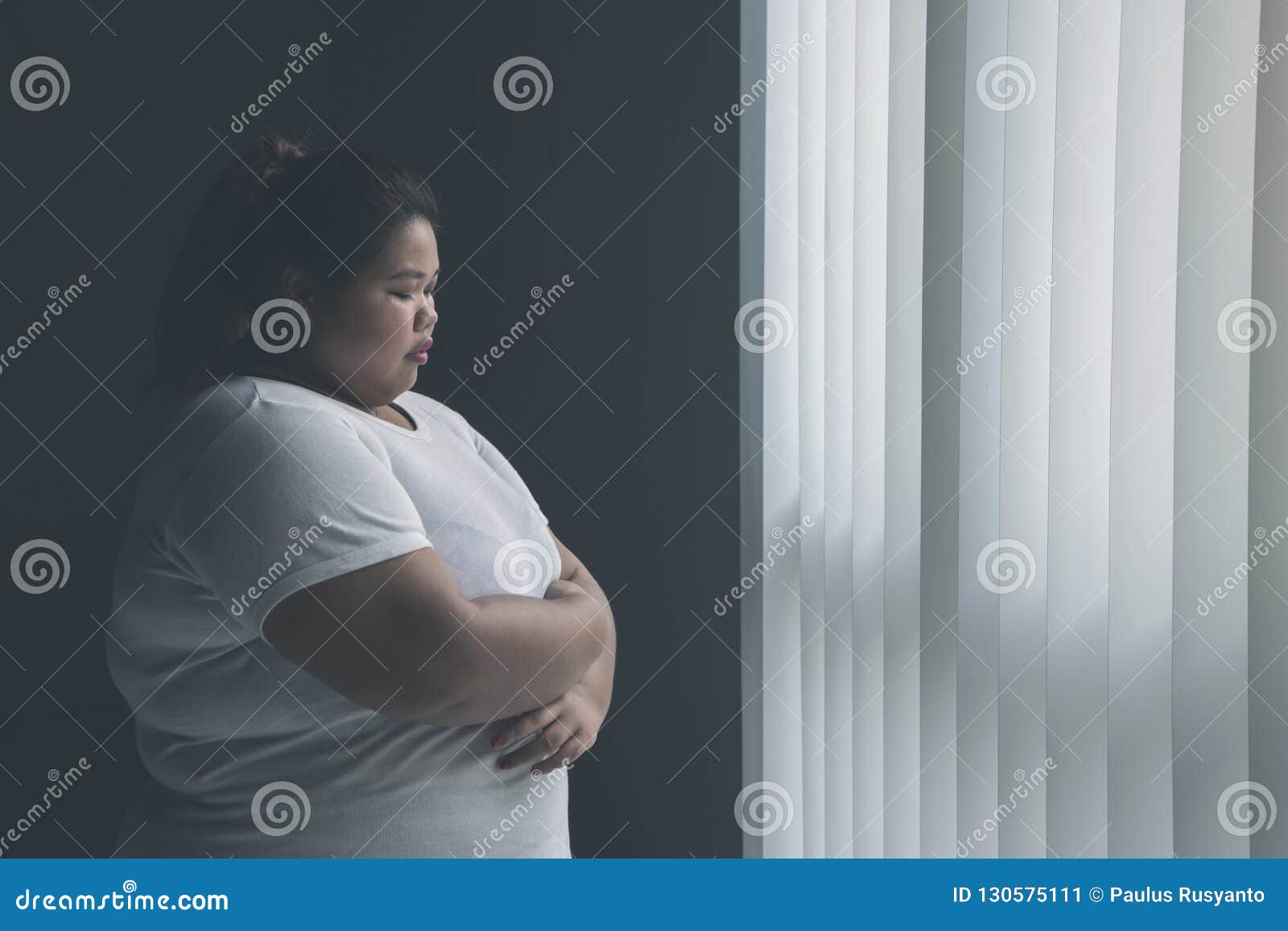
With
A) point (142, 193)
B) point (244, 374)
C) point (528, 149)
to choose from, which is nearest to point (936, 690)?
point (244, 374)

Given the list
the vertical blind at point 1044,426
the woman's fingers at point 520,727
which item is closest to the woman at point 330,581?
the woman's fingers at point 520,727

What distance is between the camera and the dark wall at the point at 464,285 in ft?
7.17

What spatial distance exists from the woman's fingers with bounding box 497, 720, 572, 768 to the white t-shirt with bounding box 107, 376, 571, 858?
0.02 m

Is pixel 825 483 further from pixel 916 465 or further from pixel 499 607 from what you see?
pixel 499 607

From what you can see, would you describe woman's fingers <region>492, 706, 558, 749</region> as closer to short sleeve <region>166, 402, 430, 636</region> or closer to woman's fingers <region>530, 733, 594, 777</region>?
woman's fingers <region>530, 733, 594, 777</region>

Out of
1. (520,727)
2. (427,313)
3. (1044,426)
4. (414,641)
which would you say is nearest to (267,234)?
(427,313)

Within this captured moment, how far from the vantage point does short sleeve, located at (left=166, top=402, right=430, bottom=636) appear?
0.87 metres

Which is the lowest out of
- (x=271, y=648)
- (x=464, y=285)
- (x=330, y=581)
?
(x=271, y=648)

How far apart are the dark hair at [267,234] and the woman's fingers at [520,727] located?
0.51m

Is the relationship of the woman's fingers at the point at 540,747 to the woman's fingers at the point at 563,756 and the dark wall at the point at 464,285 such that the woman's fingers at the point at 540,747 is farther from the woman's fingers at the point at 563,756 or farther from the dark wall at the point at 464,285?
the dark wall at the point at 464,285

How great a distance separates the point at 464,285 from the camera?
2.26 meters

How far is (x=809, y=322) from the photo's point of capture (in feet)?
5.49

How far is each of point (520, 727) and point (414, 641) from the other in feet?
0.65

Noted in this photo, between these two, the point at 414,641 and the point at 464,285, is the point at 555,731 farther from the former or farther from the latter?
the point at 464,285
